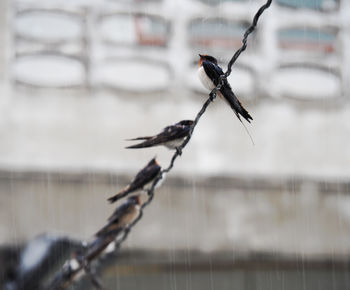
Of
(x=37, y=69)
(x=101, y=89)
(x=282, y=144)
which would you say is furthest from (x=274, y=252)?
(x=37, y=69)

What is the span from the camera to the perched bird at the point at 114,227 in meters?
3.02

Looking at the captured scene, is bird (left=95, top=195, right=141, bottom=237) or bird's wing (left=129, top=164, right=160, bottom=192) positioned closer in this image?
bird's wing (left=129, top=164, right=160, bottom=192)

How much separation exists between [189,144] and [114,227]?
11.3 feet

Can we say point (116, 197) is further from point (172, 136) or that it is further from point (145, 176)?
point (172, 136)

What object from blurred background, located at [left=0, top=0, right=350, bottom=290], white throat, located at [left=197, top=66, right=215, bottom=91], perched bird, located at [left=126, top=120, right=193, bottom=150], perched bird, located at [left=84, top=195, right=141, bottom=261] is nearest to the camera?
perched bird, located at [left=126, top=120, right=193, bottom=150]

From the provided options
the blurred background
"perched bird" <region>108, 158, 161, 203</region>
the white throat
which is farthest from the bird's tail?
the blurred background

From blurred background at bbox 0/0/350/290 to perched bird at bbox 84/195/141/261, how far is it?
3001mm

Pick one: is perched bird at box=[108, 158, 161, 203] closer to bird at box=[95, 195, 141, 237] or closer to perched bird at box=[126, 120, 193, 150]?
perched bird at box=[126, 120, 193, 150]

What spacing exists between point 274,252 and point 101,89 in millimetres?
2519

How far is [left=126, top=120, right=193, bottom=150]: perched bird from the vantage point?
9.14 feet

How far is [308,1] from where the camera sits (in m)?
6.89

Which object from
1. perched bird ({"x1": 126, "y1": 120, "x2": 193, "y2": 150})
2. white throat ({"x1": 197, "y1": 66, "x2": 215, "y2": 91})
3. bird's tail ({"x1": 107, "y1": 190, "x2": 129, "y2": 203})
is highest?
white throat ({"x1": 197, "y1": 66, "x2": 215, "y2": 91})

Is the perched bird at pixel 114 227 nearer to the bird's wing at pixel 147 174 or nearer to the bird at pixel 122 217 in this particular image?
the bird at pixel 122 217

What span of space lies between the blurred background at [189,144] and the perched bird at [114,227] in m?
3.00
